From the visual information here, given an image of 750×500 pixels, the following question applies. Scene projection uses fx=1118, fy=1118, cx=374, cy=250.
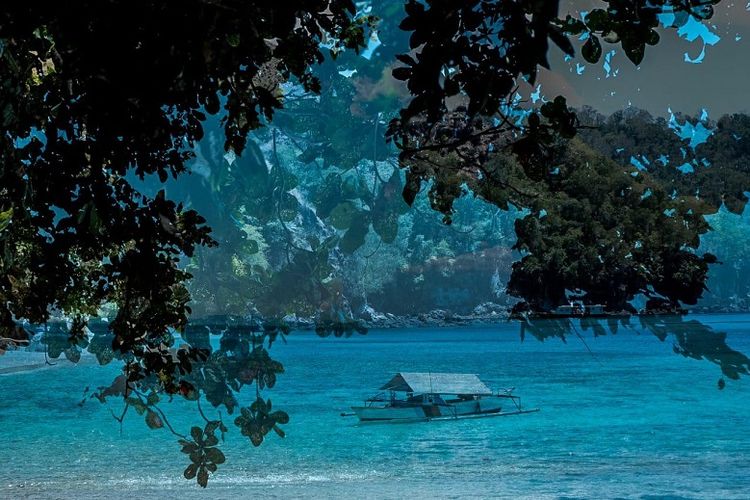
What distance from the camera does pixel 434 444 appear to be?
4619cm

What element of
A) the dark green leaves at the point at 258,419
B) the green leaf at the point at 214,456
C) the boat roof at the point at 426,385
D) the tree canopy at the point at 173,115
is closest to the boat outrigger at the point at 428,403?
the boat roof at the point at 426,385

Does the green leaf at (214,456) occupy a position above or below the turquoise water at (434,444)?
above

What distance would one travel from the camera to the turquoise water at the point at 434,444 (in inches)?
1355

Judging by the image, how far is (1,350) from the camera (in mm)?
7094

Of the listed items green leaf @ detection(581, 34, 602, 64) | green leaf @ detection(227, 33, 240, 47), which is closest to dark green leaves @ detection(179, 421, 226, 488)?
green leaf @ detection(227, 33, 240, 47)

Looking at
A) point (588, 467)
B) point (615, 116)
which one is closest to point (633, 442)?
point (588, 467)

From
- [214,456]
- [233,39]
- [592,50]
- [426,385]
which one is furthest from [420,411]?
[233,39]

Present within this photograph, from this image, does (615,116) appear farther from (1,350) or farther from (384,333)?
A: (384,333)

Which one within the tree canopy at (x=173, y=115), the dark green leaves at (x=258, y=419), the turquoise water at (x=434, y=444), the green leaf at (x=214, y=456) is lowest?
the turquoise water at (x=434, y=444)

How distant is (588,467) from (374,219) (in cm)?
5281

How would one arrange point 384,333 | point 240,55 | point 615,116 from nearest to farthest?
1. point 240,55
2. point 615,116
3. point 384,333

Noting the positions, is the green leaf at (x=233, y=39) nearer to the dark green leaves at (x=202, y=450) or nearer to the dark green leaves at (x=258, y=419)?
the dark green leaves at (x=202, y=450)

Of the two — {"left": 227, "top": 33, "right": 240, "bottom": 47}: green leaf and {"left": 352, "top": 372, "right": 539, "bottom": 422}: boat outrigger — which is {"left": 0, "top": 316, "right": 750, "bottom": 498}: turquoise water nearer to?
{"left": 352, "top": 372, "right": 539, "bottom": 422}: boat outrigger

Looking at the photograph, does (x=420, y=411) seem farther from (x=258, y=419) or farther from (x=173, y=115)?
(x=173, y=115)
